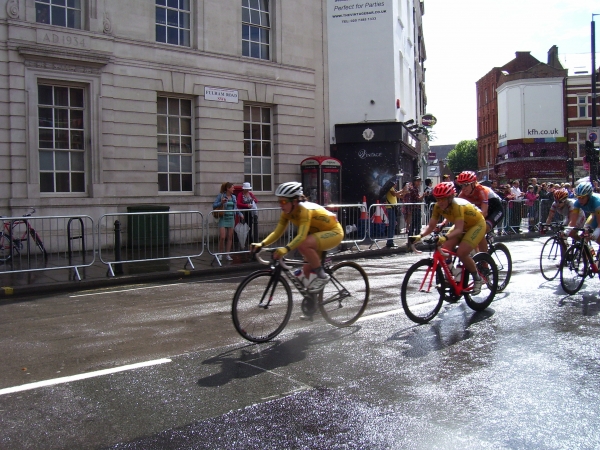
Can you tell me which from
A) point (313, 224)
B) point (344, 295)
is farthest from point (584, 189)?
point (313, 224)

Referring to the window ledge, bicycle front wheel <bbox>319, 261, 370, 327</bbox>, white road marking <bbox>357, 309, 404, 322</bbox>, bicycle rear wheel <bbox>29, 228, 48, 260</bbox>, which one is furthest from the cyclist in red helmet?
the window ledge

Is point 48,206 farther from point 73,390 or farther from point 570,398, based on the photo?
point 570,398

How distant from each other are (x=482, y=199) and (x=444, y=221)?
1247 mm

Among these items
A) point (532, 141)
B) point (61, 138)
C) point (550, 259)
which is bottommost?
point (550, 259)

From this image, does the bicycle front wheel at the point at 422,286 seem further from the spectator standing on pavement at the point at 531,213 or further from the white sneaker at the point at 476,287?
the spectator standing on pavement at the point at 531,213

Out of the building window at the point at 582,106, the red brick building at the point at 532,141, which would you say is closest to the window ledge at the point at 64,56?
the red brick building at the point at 532,141

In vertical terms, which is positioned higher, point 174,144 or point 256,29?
point 256,29

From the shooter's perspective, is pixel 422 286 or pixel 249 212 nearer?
pixel 422 286

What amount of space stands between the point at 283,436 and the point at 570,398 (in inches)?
86.5

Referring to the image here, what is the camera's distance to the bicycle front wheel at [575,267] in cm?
898

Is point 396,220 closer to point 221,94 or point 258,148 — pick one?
point 258,148

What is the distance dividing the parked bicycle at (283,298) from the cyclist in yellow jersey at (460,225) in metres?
1.00

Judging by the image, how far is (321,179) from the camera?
19.8 meters

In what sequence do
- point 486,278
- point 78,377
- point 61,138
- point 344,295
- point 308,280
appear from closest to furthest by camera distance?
1. point 78,377
2. point 308,280
3. point 344,295
4. point 486,278
5. point 61,138
